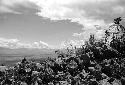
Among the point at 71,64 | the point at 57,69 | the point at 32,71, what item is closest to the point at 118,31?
the point at 71,64

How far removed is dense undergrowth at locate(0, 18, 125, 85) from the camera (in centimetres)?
621

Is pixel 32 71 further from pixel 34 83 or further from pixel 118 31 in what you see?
pixel 118 31

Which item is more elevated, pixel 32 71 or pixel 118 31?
pixel 118 31

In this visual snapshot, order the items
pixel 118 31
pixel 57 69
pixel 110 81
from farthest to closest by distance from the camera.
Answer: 1. pixel 57 69
2. pixel 118 31
3. pixel 110 81

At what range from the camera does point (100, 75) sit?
6199mm

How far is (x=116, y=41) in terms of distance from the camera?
6938 millimetres

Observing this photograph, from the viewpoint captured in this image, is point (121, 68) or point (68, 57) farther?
point (68, 57)

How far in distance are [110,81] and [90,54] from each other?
1165 mm

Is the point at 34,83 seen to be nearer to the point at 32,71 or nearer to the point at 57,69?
the point at 32,71

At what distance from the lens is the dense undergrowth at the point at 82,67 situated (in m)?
6.21

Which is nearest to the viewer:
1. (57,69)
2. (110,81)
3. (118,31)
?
(110,81)

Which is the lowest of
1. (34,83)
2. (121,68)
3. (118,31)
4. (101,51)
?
(34,83)

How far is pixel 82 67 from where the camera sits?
269 inches

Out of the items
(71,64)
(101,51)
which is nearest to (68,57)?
(71,64)
